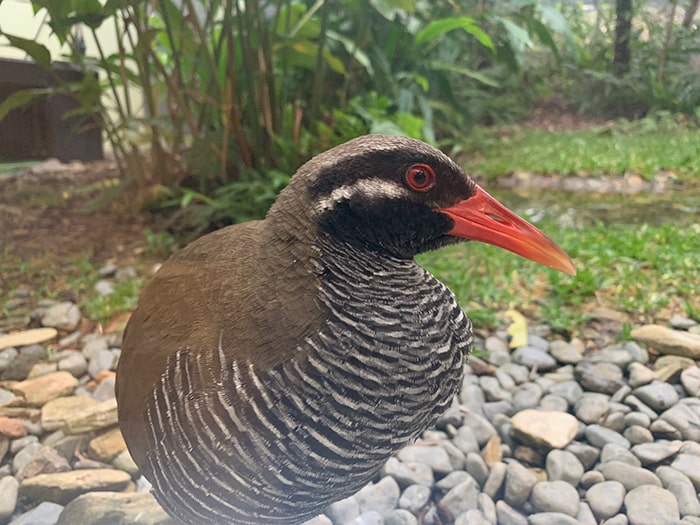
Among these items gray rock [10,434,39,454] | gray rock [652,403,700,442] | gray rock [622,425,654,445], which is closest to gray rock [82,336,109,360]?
gray rock [10,434,39,454]

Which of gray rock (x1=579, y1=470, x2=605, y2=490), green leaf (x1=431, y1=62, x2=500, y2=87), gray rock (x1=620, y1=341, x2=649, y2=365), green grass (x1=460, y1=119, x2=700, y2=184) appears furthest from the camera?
green leaf (x1=431, y1=62, x2=500, y2=87)

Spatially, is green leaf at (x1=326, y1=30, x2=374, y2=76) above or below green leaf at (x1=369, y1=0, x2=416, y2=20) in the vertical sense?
below

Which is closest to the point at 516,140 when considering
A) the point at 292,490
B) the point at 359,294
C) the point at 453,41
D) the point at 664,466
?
the point at 453,41

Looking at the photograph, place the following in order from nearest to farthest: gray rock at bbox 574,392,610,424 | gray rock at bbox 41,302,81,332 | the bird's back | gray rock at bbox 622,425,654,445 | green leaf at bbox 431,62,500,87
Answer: the bird's back, gray rock at bbox 622,425,654,445, gray rock at bbox 574,392,610,424, gray rock at bbox 41,302,81,332, green leaf at bbox 431,62,500,87

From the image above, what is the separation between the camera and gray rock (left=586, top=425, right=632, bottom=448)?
5.21ft

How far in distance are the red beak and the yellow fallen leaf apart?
3.50ft

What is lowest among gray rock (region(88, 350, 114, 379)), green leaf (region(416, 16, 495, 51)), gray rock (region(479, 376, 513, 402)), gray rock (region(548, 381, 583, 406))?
gray rock (region(479, 376, 513, 402))

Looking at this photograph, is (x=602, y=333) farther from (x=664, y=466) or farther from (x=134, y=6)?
(x=134, y=6)

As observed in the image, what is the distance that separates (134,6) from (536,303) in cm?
187

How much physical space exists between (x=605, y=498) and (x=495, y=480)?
274 millimetres

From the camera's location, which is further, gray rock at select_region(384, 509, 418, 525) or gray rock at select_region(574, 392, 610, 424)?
gray rock at select_region(574, 392, 610, 424)

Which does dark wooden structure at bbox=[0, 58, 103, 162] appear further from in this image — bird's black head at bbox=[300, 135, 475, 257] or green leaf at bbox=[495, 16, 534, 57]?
green leaf at bbox=[495, 16, 534, 57]

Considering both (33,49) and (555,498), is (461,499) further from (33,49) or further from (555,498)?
(33,49)

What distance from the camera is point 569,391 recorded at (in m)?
1.81
